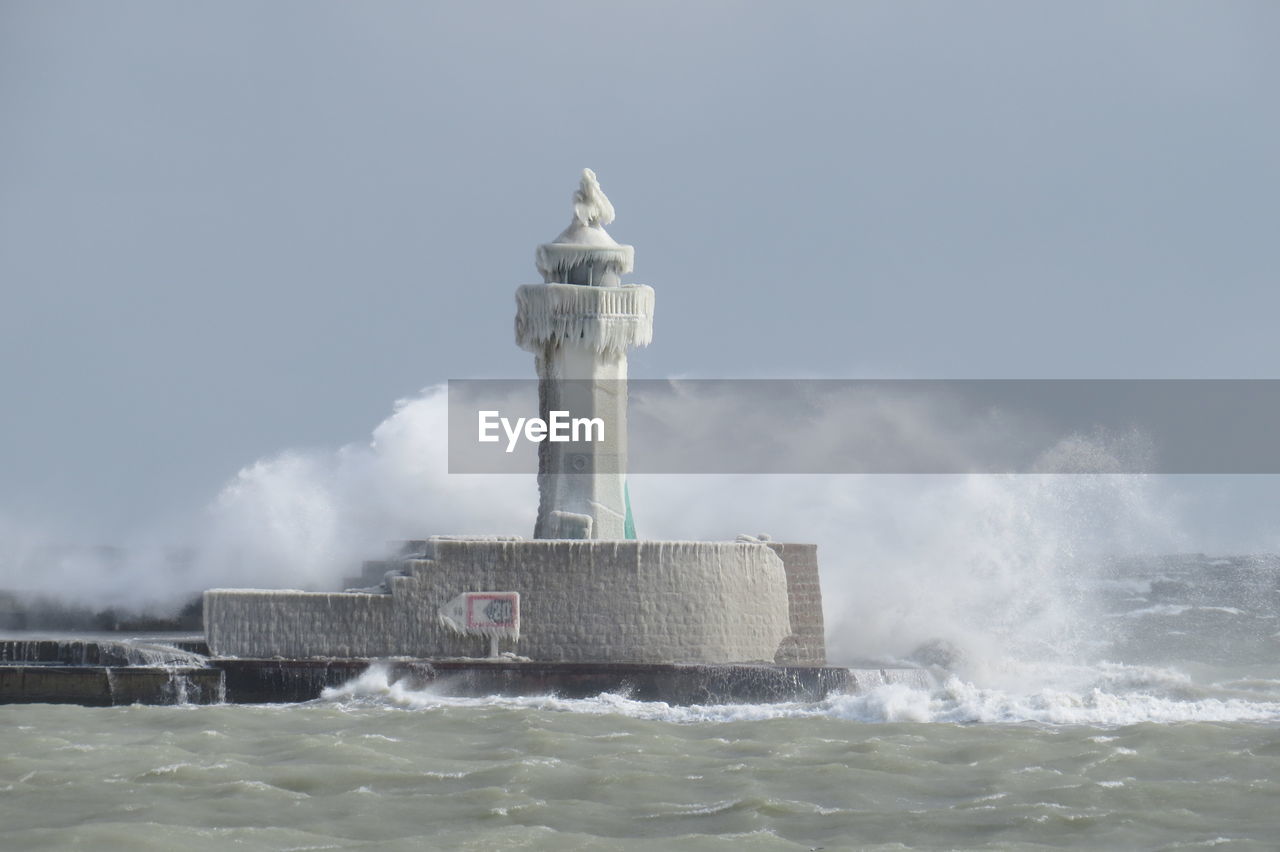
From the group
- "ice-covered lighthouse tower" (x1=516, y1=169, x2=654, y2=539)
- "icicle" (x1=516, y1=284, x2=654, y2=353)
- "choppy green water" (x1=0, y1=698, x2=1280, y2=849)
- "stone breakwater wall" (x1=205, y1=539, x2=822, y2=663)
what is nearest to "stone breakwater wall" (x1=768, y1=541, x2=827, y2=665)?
"stone breakwater wall" (x1=205, y1=539, x2=822, y2=663)

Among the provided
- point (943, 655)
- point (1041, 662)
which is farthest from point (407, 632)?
point (1041, 662)

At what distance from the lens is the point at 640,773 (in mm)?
10930

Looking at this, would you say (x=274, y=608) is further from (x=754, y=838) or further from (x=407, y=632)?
(x=754, y=838)

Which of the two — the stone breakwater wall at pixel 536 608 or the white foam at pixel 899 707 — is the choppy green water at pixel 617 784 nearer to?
the white foam at pixel 899 707

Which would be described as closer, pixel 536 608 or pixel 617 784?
pixel 617 784

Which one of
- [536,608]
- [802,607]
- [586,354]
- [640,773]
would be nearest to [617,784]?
[640,773]

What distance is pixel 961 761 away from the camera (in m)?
11.8

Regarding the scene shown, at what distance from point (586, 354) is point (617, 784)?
11350 millimetres

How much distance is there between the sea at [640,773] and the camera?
29.7 feet

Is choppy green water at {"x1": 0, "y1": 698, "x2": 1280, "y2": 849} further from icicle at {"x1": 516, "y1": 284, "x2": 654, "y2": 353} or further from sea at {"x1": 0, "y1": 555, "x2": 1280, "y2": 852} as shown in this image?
icicle at {"x1": 516, "y1": 284, "x2": 654, "y2": 353}

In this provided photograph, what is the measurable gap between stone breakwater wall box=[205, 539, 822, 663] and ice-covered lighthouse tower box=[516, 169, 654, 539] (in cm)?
263

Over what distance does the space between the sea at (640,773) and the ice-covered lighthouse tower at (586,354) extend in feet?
15.6

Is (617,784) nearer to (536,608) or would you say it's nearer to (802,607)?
(536,608)

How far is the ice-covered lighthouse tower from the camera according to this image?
69.9 feet
